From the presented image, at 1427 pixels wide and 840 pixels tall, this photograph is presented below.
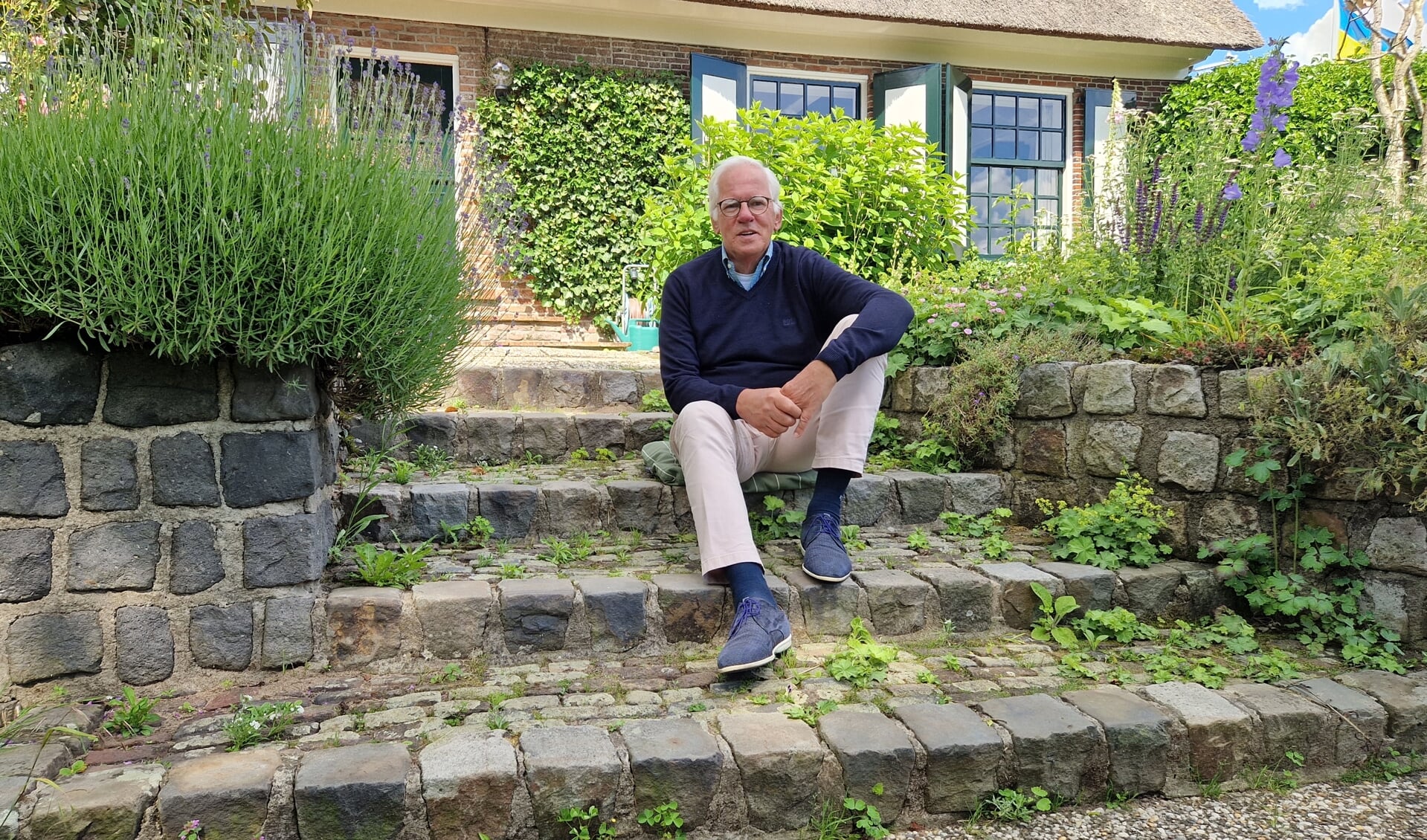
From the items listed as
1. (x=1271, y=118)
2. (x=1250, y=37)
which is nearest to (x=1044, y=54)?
(x=1250, y=37)

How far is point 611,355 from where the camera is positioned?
546 centimetres

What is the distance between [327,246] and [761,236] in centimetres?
123

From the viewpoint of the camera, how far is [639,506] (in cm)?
284

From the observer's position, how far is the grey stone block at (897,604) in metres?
2.37

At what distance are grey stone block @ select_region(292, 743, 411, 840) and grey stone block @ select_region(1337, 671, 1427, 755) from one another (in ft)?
7.01

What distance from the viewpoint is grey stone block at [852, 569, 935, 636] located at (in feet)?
7.76

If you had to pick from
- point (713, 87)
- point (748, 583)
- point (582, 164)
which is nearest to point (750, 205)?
point (748, 583)

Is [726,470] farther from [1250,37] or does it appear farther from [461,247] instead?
[1250,37]

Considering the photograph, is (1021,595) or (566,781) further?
(1021,595)

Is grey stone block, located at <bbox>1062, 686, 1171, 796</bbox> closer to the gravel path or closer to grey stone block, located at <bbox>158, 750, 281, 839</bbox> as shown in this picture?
the gravel path

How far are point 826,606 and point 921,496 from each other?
937 millimetres

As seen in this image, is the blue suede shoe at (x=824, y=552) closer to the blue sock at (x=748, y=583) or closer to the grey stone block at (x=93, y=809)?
the blue sock at (x=748, y=583)

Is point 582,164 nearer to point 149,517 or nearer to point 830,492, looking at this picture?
point 830,492

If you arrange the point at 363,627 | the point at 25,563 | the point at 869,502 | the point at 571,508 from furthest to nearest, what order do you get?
the point at 869,502, the point at 571,508, the point at 363,627, the point at 25,563
